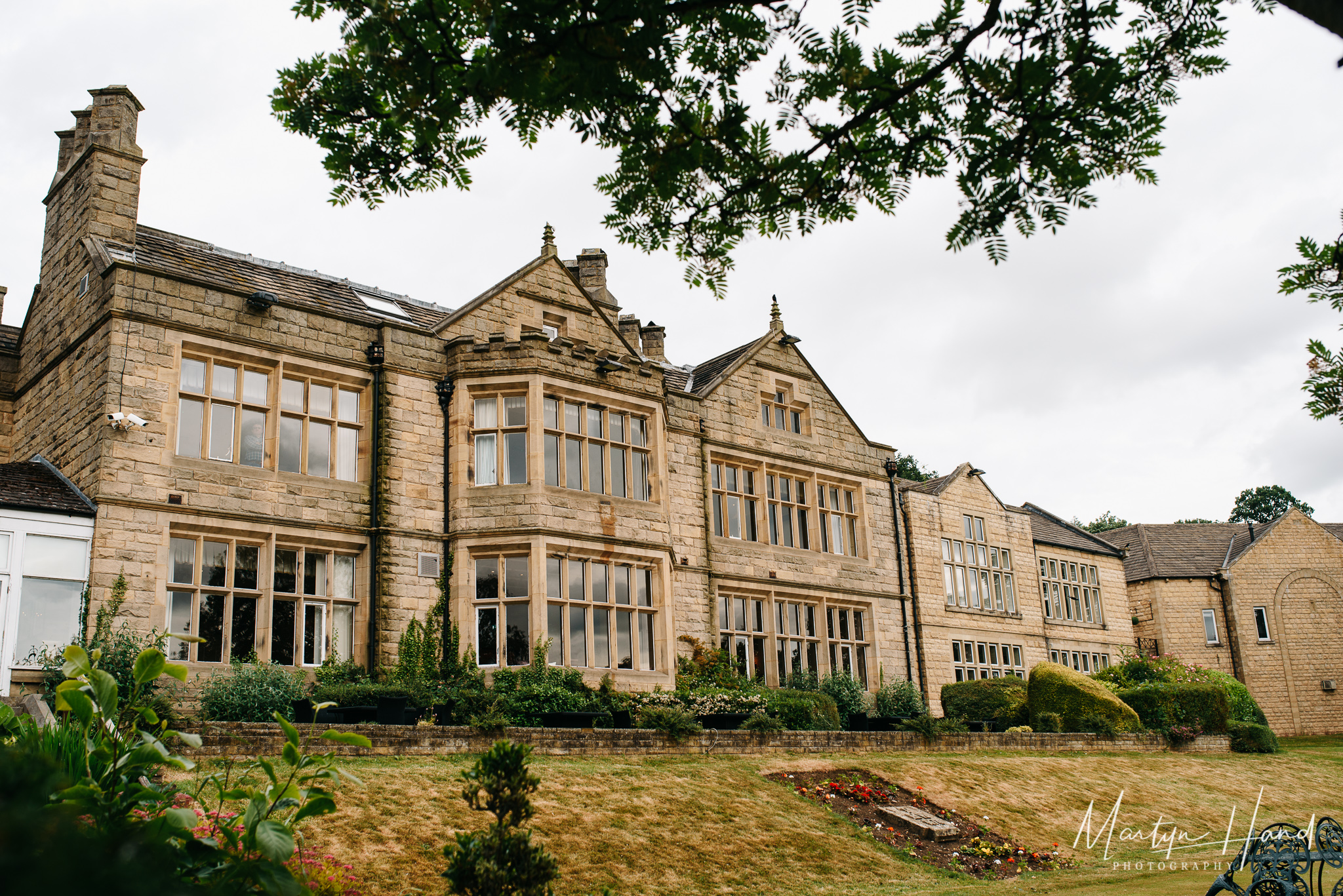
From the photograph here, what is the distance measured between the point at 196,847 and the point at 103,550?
542 inches

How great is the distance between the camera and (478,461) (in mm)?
19734

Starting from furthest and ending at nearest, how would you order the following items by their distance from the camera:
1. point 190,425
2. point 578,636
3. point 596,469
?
point 596,469, point 578,636, point 190,425

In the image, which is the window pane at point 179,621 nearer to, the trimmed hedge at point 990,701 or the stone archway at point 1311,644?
the trimmed hedge at point 990,701

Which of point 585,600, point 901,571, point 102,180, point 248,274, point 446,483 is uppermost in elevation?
point 102,180

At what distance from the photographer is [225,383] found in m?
17.8

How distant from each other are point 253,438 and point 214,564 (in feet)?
7.43

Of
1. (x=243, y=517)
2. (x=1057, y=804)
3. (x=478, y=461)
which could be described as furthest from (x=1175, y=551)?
(x=243, y=517)

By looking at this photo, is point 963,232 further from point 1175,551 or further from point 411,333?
point 1175,551

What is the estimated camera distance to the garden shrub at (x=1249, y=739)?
2517 centimetres

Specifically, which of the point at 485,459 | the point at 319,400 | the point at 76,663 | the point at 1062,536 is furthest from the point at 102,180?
the point at 1062,536

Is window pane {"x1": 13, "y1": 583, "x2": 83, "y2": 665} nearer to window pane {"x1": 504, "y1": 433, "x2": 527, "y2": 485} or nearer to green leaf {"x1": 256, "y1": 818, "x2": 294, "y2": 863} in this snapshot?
window pane {"x1": 504, "y1": 433, "x2": 527, "y2": 485}

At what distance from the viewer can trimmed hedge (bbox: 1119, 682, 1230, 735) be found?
82.2 feet

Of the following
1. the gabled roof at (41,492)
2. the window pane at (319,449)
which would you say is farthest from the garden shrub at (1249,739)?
the gabled roof at (41,492)

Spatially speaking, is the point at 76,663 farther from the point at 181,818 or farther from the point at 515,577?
the point at 515,577
